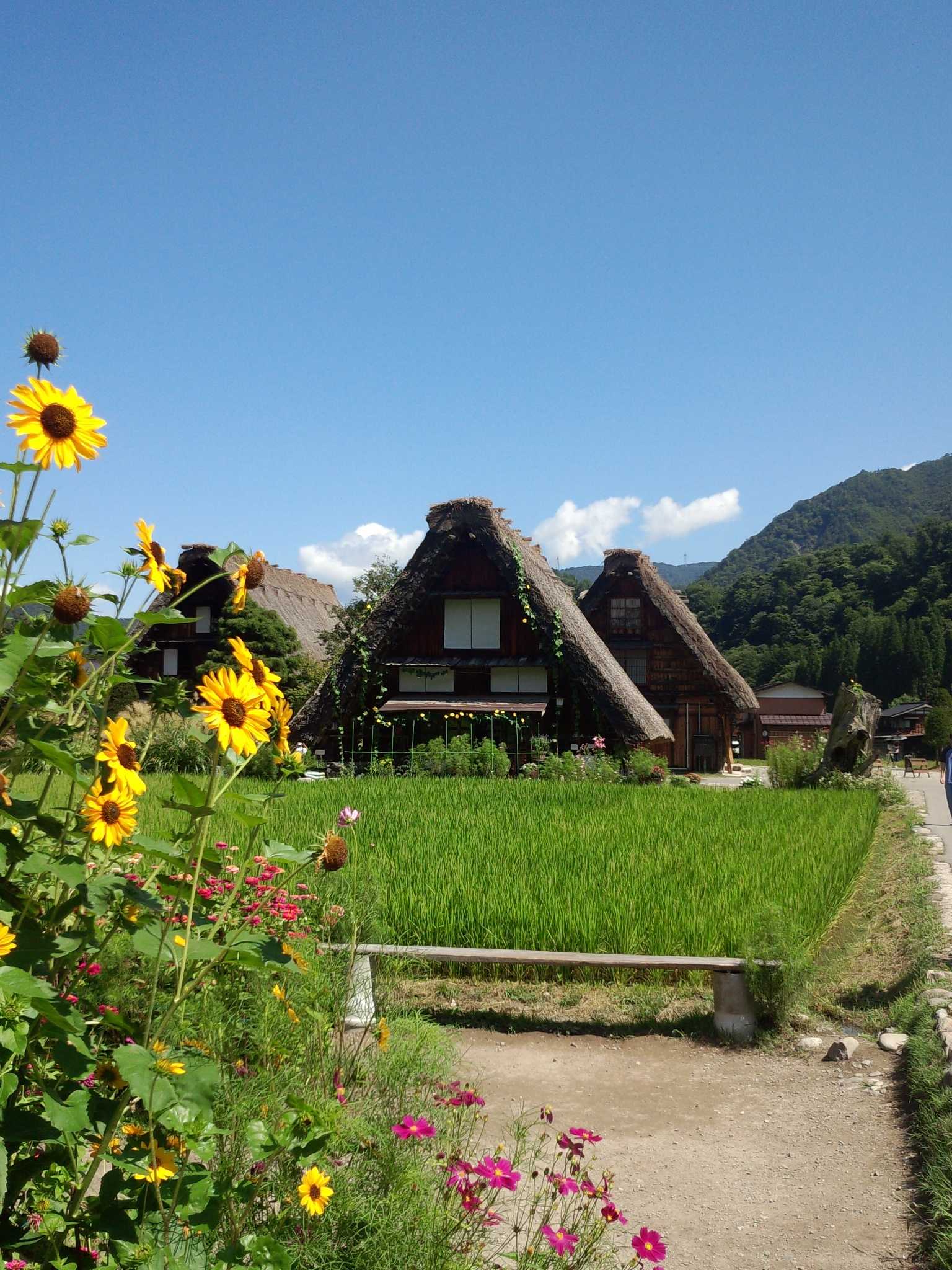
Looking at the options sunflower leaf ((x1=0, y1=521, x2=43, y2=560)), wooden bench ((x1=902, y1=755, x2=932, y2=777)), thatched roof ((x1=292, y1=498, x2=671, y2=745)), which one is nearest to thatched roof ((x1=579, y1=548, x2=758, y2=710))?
thatched roof ((x1=292, y1=498, x2=671, y2=745))

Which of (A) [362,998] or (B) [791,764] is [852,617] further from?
(A) [362,998]

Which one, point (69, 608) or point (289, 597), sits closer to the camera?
point (69, 608)

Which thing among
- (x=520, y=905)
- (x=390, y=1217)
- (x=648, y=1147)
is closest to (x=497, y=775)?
(x=520, y=905)

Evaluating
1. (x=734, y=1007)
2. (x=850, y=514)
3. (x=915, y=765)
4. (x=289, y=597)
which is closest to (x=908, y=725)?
(x=915, y=765)

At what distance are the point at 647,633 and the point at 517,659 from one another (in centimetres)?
741

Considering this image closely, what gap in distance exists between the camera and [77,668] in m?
1.70

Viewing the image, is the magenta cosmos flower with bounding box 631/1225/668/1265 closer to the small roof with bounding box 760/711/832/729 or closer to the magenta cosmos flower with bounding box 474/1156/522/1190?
the magenta cosmos flower with bounding box 474/1156/522/1190

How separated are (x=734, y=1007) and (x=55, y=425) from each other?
12.7ft

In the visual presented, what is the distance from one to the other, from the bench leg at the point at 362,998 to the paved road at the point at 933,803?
19.2 ft

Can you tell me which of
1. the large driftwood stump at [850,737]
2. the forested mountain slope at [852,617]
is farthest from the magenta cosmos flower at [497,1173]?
the forested mountain slope at [852,617]

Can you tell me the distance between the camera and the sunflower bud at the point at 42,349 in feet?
5.09

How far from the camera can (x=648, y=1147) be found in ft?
10.5

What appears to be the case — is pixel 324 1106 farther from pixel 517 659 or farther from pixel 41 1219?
pixel 517 659

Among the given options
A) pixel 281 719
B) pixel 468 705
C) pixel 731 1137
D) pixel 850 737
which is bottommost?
pixel 731 1137
